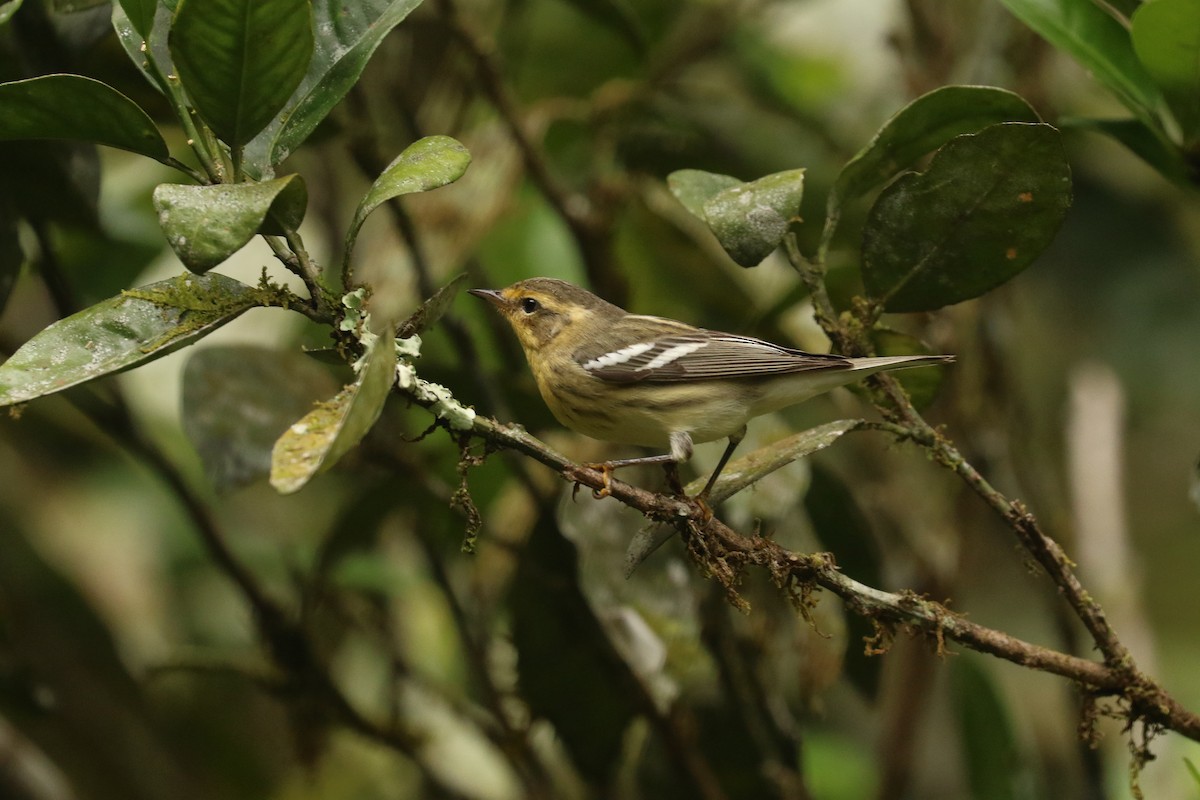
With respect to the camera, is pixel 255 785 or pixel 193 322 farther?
pixel 255 785

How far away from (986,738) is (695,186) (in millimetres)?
1444

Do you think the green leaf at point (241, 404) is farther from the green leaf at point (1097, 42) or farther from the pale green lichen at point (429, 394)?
the green leaf at point (1097, 42)


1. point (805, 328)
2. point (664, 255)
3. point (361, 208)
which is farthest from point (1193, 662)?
point (361, 208)

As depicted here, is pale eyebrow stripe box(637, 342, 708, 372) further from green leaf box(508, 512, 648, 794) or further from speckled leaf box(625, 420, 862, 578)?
speckled leaf box(625, 420, 862, 578)

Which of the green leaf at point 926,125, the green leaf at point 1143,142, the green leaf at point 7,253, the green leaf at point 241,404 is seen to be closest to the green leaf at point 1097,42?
the green leaf at point 1143,142

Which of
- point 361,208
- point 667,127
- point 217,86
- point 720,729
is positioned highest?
point 217,86

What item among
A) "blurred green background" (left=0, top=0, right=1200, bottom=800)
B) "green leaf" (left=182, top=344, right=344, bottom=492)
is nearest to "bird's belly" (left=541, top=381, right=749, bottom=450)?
"blurred green background" (left=0, top=0, right=1200, bottom=800)

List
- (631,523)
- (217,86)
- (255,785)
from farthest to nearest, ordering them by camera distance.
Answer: (255,785) → (631,523) → (217,86)

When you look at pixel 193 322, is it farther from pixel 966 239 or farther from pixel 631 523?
pixel 631 523

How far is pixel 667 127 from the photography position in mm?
3082

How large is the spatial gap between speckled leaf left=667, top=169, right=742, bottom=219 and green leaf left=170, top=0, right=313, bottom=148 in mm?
556

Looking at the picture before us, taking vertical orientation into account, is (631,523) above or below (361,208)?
below

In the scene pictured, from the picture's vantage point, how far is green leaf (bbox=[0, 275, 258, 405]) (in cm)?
129

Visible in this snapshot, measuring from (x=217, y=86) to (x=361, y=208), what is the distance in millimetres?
224
